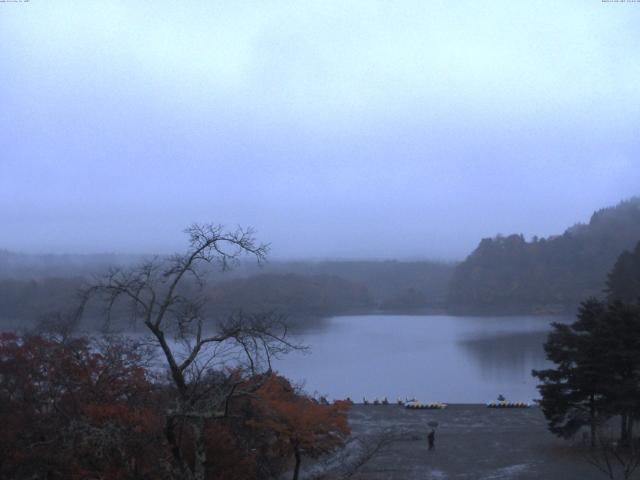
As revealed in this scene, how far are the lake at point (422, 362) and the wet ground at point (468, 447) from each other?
6.18ft

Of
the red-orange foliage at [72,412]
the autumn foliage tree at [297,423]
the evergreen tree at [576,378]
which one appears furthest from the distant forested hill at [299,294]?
the autumn foliage tree at [297,423]

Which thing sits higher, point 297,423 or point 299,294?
point 297,423

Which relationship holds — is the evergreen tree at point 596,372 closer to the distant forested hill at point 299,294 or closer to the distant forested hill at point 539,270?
the distant forested hill at point 299,294

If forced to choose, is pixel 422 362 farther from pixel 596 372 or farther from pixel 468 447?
pixel 596 372

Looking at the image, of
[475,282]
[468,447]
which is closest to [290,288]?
[475,282]

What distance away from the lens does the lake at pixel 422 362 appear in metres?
16.3

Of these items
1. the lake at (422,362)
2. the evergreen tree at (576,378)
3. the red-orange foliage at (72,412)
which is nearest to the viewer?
the red-orange foliage at (72,412)

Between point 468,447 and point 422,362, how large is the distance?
1184 cm

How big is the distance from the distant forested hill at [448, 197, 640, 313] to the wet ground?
3461 cm

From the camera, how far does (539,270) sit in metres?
50.3

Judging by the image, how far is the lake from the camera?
1628 cm

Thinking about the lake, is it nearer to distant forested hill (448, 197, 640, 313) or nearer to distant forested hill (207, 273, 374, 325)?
distant forested hill (207, 273, 374, 325)

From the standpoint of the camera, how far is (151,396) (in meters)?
5.96

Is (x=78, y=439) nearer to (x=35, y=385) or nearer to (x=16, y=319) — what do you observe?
(x=35, y=385)
